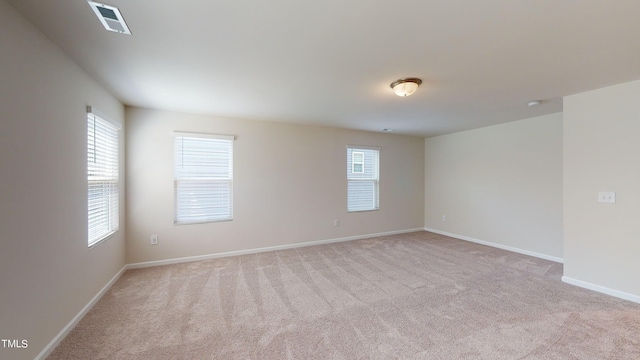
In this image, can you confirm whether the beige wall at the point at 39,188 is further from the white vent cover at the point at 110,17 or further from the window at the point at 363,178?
the window at the point at 363,178

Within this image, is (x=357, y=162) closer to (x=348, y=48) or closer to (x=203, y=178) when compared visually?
(x=203, y=178)

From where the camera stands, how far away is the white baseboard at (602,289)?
8.50ft

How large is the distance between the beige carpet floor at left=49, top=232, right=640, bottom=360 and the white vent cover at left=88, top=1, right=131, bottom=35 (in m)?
2.36

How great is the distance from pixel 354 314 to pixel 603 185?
10.6 ft

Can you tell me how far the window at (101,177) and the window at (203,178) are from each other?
78 centimetres

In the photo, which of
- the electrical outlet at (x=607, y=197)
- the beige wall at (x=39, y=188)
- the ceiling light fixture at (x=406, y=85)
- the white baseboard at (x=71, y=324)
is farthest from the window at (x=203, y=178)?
the electrical outlet at (x=607, y=197)

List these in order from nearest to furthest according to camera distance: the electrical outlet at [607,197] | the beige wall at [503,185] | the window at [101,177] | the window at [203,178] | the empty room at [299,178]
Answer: the empty room at [299,178]
the window at [101,177]
the electrical outlet at [607,197]
the window at [203,178]
the beige wall at [503,185]

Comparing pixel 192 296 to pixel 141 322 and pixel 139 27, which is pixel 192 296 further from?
pixel 139 27

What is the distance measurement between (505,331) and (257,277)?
105 inches

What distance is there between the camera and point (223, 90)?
2867 mm

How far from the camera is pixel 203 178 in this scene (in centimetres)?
395

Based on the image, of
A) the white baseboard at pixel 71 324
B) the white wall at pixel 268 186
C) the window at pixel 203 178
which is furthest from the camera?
the window at pixel 203 178

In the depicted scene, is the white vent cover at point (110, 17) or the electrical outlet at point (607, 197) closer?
the white vent cover at point (110, 17)

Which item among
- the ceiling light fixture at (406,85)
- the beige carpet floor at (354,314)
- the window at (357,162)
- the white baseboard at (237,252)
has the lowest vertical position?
the beige carpet floor at (354,314)
